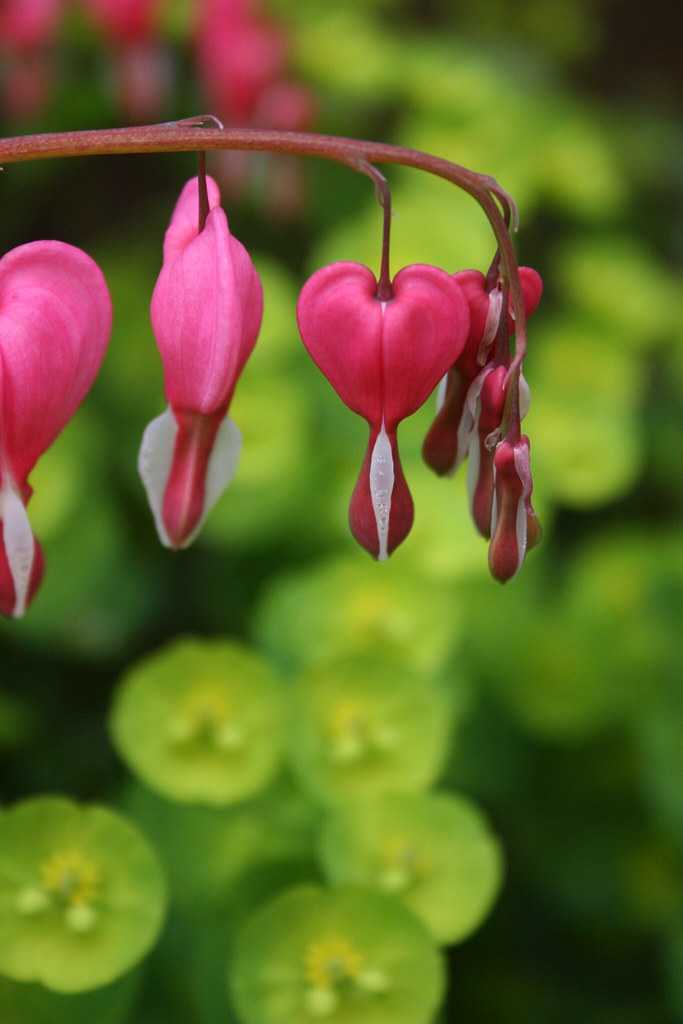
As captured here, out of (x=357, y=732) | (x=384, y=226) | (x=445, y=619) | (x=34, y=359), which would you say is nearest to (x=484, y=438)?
(x=384, y=226)

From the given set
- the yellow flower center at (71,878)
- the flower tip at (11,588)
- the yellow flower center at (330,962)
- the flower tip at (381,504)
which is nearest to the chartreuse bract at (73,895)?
the yellow flower center at (71,878)

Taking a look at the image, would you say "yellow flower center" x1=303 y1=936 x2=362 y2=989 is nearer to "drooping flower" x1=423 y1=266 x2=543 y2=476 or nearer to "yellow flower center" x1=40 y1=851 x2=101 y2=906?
"yellow flower center" x1=40 y1=851 x2=101 y2=906

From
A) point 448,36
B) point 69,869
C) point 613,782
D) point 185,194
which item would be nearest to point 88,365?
point 185,194

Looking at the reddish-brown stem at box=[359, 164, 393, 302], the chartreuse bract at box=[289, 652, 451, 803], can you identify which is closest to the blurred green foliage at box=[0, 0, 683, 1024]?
the chartreuse bract at box=[289, 652, 451, 803]

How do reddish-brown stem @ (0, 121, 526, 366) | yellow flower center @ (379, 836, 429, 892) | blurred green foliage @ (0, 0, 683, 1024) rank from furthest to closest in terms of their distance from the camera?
1. blurred green foliage @ (0, 0, 683, 1024)
2. yellow flower center @ (379, 836, 429, 892)
3. reddish-brown stem @ (0, 121, 526, 366)

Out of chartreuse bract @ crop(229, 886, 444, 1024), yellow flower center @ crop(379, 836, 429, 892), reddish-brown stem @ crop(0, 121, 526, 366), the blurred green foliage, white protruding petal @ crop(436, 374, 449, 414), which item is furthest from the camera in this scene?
the blurred green foliage
